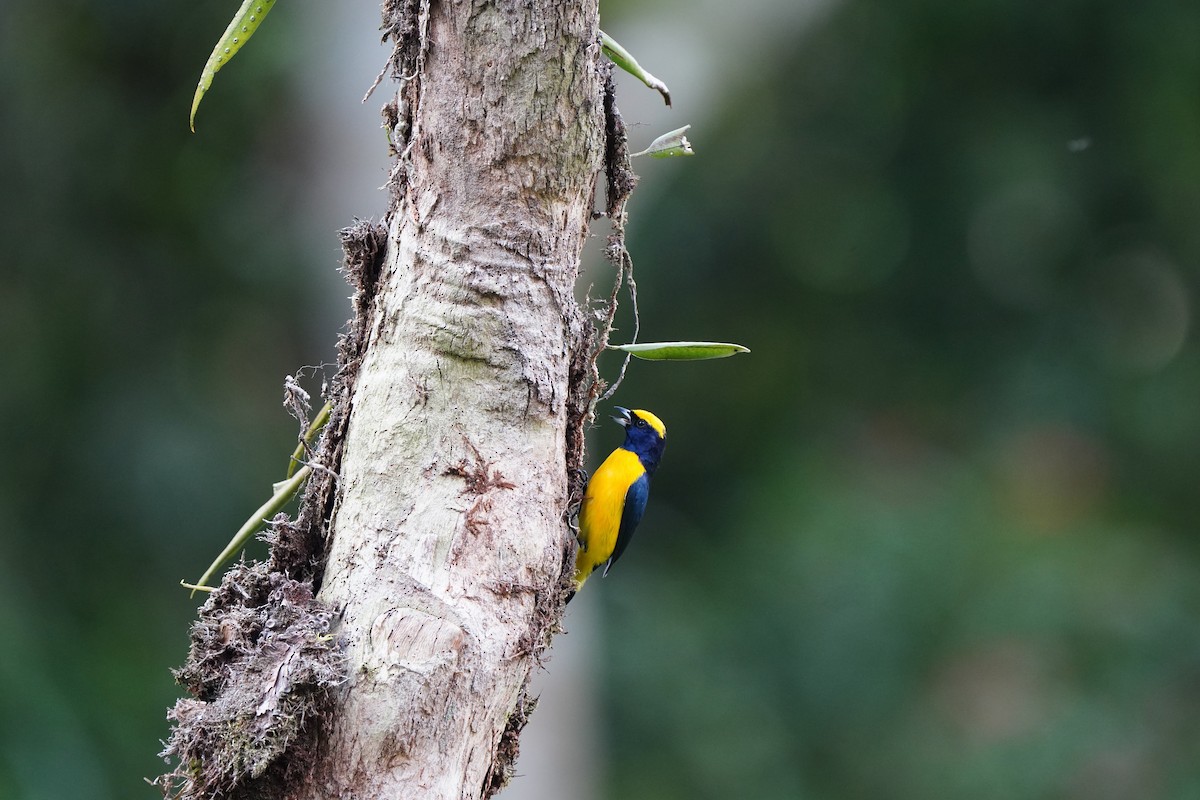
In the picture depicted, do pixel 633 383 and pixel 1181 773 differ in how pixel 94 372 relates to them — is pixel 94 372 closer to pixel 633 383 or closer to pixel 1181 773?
pixel 633 383

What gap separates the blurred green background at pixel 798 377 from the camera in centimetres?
1105

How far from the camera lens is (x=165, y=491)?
1151 centimetres

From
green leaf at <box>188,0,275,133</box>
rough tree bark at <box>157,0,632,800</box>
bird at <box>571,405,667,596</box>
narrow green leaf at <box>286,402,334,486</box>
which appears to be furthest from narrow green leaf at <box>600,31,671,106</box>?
bird at <box>571,405,667,596</box>

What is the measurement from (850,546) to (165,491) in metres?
6.47

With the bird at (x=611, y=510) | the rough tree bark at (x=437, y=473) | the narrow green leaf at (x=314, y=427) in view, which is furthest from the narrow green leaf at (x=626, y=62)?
the bird at (x=611, y=510)

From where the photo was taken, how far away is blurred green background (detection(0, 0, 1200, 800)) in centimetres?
1105

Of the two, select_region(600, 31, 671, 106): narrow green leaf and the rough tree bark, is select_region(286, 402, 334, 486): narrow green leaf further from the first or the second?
select_region(600, 31, 671, 106): narrow green leaf

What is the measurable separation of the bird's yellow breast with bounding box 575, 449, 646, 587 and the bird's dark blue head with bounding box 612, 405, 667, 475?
43 centimetres

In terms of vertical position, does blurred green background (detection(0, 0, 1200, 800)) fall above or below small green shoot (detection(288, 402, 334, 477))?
below

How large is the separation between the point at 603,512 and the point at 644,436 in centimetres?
83

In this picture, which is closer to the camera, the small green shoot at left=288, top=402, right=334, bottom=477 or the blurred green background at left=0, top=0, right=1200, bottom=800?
the small green shoot at left=288, top=402, right=334, bottom=477

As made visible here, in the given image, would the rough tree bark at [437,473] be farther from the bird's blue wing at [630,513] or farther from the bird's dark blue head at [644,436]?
the bird's dark blue head at [644,436]

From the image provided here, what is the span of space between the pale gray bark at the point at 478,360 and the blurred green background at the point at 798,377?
281 inches

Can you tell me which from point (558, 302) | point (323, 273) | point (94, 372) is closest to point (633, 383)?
point (323, 273)
